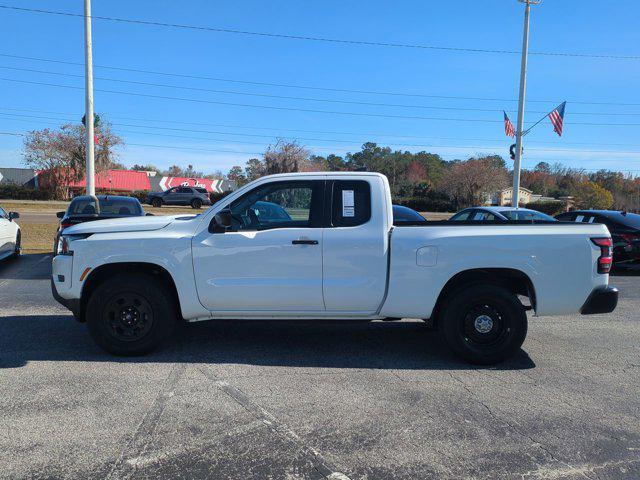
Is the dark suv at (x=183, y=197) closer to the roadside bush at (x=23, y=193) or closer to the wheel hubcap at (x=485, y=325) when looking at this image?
the roadside bush at (x=23, y=193)

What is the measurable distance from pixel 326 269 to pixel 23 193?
50.1 meters

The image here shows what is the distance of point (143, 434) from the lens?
3691 mm

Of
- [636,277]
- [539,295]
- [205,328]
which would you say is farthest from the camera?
[636,277]

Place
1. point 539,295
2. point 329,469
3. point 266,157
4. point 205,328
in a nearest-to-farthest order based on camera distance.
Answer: point 329,469
point 539,295
point 205,328
point 266,157

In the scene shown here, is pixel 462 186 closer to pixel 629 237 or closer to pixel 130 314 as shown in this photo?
pixel 629 237

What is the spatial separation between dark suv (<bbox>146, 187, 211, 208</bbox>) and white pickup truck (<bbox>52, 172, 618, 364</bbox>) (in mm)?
35024

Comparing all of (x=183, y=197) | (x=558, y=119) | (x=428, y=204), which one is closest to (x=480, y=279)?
(x=558, y=119)

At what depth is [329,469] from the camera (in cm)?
327

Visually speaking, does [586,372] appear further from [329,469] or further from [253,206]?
[253,206]

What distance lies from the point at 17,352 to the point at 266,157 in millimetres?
47716

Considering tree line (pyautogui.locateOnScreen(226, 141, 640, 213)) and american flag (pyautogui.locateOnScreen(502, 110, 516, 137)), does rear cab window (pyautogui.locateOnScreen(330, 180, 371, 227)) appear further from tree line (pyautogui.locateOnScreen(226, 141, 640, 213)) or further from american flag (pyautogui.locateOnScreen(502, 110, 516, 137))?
tree line (pyautogui.locateOnScreen(226, 141, 640, 213))

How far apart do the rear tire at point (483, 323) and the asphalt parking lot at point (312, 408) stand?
0.62 feet

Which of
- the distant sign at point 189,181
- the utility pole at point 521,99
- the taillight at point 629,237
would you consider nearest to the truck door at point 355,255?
the taillight at point 629,237

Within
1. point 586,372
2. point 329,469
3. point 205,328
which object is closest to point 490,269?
point 586,372
